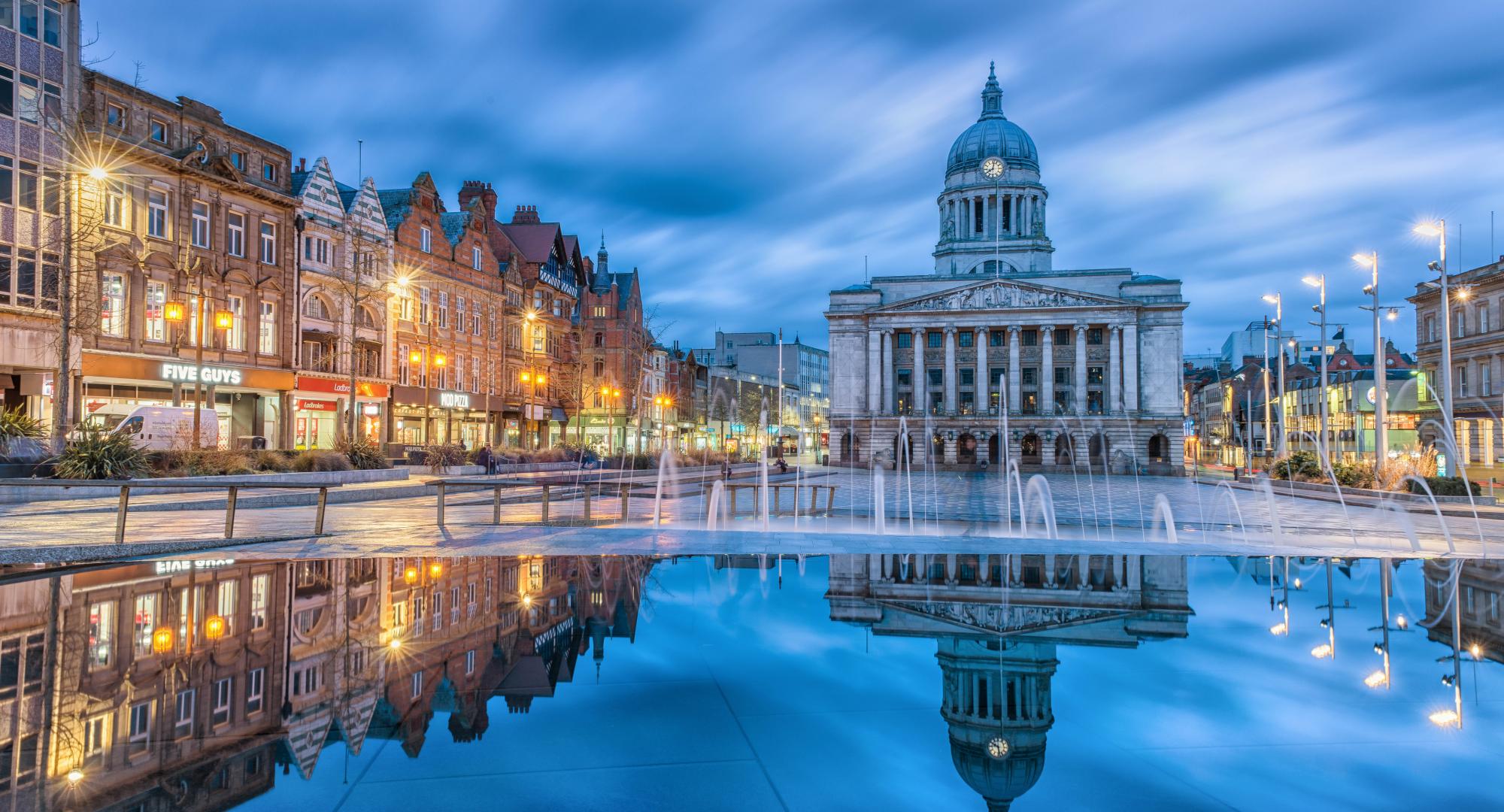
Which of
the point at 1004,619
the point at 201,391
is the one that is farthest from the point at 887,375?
the point at 1004,619

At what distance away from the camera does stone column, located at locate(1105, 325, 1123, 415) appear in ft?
288

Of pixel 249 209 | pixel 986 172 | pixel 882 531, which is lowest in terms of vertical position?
pixel 882 531

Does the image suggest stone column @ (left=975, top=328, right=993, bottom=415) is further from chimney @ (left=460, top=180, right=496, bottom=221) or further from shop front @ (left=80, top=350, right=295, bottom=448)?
shop front @ (left=80, top=350, right=295, bottom=448)

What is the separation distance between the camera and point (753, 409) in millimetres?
128750

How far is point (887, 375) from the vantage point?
92438mm

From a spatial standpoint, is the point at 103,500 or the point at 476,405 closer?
the point at 103,500

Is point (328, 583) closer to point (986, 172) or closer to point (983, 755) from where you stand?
point (983, 755)

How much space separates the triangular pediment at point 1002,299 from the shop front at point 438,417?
1871 inches

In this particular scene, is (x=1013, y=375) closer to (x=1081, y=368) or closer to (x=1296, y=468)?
(x=1081, y=368)

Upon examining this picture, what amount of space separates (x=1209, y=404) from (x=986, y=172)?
219 ft

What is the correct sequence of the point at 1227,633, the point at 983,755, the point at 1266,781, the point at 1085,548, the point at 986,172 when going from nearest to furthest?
1. the point at 1266,781
2. the point at 983,755
3. the point at 1227,633
4. the point at 1085,548
5. the point at 986,172

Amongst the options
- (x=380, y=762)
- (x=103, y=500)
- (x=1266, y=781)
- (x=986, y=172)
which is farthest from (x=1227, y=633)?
(x=986, y=172)

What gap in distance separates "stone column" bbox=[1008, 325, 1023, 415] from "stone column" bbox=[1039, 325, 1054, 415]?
7.62ft

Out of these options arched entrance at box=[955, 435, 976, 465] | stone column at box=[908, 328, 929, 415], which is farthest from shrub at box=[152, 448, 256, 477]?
arched entrance at box=[955, 435, 976, 465]
